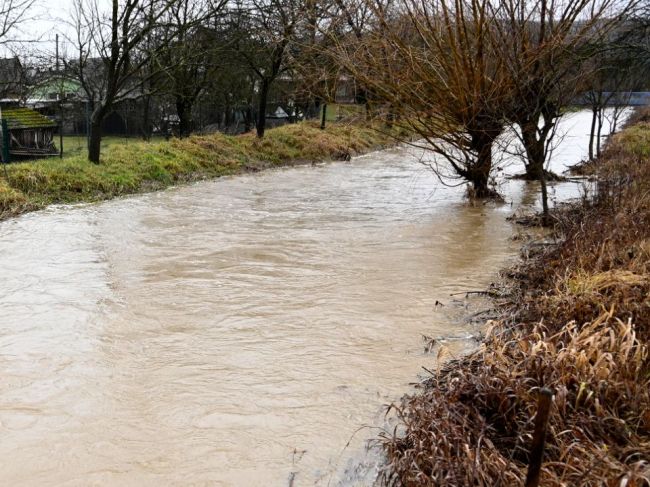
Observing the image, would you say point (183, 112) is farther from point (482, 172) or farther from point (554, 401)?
point (554, 401)

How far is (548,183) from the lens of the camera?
17141 mm

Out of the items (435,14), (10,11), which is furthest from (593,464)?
(10,11)

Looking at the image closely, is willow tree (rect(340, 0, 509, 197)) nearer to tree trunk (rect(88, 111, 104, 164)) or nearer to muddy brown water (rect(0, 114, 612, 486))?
muddy brown water (rect(0, 114, 612, 486))

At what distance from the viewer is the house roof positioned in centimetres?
2266

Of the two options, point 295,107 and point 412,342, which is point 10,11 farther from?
point 295,107

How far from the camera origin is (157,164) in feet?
53.5

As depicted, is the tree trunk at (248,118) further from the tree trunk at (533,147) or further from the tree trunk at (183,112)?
the tree trunk at (533,147)

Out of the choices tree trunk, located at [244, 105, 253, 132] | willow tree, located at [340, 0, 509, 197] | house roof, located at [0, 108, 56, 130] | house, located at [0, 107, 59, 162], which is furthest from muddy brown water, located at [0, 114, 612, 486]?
tree trunk, located at [244, 105, 253, 132]

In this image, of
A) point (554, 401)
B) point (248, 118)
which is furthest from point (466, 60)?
point (248, 118)

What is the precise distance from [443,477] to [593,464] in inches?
29.9

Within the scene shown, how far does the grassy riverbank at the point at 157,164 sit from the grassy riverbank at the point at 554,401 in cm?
954

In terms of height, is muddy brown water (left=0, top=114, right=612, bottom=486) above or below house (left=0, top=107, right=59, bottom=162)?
below

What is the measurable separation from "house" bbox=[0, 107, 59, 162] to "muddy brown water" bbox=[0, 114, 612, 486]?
1201 centimetres

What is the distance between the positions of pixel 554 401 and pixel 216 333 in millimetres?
3396
